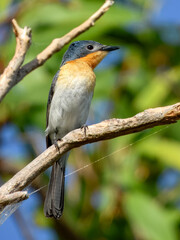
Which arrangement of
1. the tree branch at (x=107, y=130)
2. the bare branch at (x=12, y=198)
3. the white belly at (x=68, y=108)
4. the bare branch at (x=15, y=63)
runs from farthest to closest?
1. the white belly at (x=68, y=108)
2. the bare branch at (x=15, y=63)
3. the tree branch at (x=107, y=130)
4. the bare branch at (x=12, y=198)

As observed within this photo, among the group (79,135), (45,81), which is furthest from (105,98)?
(79,135)

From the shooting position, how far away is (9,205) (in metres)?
1.59

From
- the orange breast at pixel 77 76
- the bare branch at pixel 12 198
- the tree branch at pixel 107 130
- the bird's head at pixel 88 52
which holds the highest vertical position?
the bird's head at pixel 88 52

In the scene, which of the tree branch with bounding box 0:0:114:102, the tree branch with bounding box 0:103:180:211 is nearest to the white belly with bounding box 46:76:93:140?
the tree branch with bounding box 0:0:114:102

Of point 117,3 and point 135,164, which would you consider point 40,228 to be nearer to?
point 135,164

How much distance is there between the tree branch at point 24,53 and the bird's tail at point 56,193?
0.67 m

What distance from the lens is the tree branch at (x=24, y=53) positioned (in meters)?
2.09

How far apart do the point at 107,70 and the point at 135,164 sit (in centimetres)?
73

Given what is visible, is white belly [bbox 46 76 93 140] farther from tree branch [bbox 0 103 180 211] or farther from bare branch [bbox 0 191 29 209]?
bare branch [bbox 0 191 29 209]

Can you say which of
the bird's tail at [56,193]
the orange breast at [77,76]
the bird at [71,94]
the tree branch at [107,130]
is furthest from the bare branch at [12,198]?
the orange breast at [77,76]

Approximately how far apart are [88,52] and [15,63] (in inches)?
36.8

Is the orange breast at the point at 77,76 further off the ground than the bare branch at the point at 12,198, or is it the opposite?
the orange breast at the point at 77,76

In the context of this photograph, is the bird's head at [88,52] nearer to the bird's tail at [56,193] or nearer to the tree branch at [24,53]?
the tree branch at [24,53]

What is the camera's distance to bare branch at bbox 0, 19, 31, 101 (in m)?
2.06
